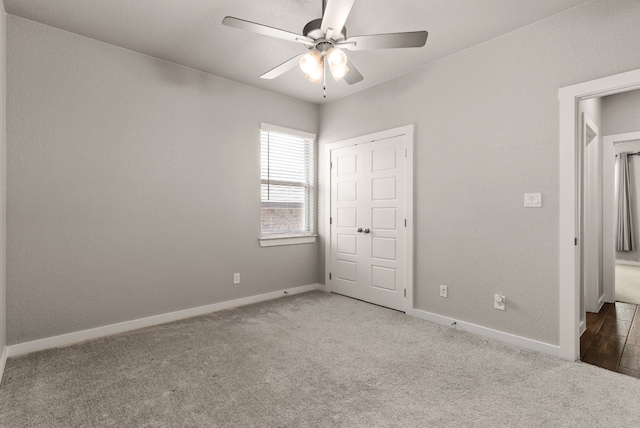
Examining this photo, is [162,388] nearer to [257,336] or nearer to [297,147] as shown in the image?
[257,336]

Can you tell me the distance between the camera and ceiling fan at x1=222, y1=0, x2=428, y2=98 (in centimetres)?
188

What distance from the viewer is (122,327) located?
307 cm

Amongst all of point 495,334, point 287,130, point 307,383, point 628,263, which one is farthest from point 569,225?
point 628,263

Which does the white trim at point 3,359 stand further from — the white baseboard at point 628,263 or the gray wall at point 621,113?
the white baseboard at point 628,263

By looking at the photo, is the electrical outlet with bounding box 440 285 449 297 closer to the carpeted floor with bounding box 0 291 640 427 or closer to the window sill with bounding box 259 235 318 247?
the carpeted floor with bounding box 0 291 640 427

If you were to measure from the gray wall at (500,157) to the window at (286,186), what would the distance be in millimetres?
1485

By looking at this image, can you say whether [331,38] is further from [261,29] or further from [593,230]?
[593,230]

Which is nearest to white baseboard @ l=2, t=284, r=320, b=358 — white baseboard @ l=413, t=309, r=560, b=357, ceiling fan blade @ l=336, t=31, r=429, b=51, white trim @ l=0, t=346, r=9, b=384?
white trim @ l=0, t=346, r=9, b=384

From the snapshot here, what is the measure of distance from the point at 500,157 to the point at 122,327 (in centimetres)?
381

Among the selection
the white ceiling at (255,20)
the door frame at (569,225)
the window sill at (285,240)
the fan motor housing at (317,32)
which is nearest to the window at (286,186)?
the window sill at (285,240)

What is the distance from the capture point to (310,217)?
15.5ft

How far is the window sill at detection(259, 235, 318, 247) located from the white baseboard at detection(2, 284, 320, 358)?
64cm

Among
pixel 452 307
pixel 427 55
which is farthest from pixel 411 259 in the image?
pixel 427 55

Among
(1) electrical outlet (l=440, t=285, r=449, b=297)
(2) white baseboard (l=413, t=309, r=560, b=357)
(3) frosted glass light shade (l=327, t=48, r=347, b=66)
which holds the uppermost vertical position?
(3) frosted glass light shade (l=327, t=48, r=347, b=66)
